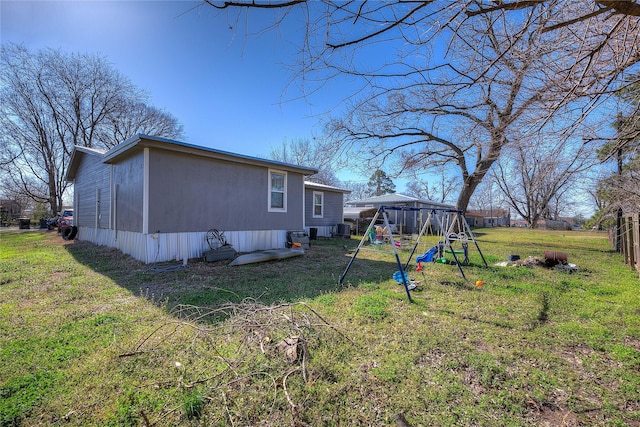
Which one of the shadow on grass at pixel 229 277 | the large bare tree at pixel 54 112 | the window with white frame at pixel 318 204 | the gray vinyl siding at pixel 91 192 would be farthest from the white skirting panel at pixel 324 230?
the large bare tree at pixel 54 112

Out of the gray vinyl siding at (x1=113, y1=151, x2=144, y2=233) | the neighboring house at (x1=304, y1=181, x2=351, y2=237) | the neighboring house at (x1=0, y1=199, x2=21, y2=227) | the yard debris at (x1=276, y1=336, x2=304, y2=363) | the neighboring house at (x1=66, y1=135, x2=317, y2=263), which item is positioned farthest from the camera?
the neighboring house at (x1=0, y1=199, x2=21, y2=227)

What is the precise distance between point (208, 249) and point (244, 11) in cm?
683

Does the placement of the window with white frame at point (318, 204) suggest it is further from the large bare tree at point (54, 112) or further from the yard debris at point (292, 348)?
the large bare tree at point (54, 112)

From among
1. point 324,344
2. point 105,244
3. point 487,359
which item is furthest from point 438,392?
point 105,244

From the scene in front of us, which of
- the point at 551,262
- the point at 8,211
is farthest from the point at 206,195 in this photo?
the point at 8,211

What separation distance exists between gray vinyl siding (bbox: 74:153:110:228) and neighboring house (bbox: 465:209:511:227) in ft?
127

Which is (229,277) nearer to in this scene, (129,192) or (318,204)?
(129,192)

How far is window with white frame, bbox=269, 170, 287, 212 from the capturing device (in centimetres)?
927

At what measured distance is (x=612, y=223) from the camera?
38.9ft

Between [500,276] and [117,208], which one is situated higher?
[117,208]

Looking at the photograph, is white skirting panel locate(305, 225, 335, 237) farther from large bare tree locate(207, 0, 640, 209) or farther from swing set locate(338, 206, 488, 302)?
large bare tree locate(207, 0, 640, 209)

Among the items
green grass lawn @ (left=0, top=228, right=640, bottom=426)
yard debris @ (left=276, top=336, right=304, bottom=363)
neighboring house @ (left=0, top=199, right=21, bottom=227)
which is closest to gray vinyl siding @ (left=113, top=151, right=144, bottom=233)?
green grass lawn @ (left=0, top=228, right=640, bottom=426)

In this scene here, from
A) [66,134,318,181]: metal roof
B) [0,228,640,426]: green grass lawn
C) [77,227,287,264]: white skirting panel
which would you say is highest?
[66,134,318,181]: metal roof

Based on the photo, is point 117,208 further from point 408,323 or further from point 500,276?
point 500,276
